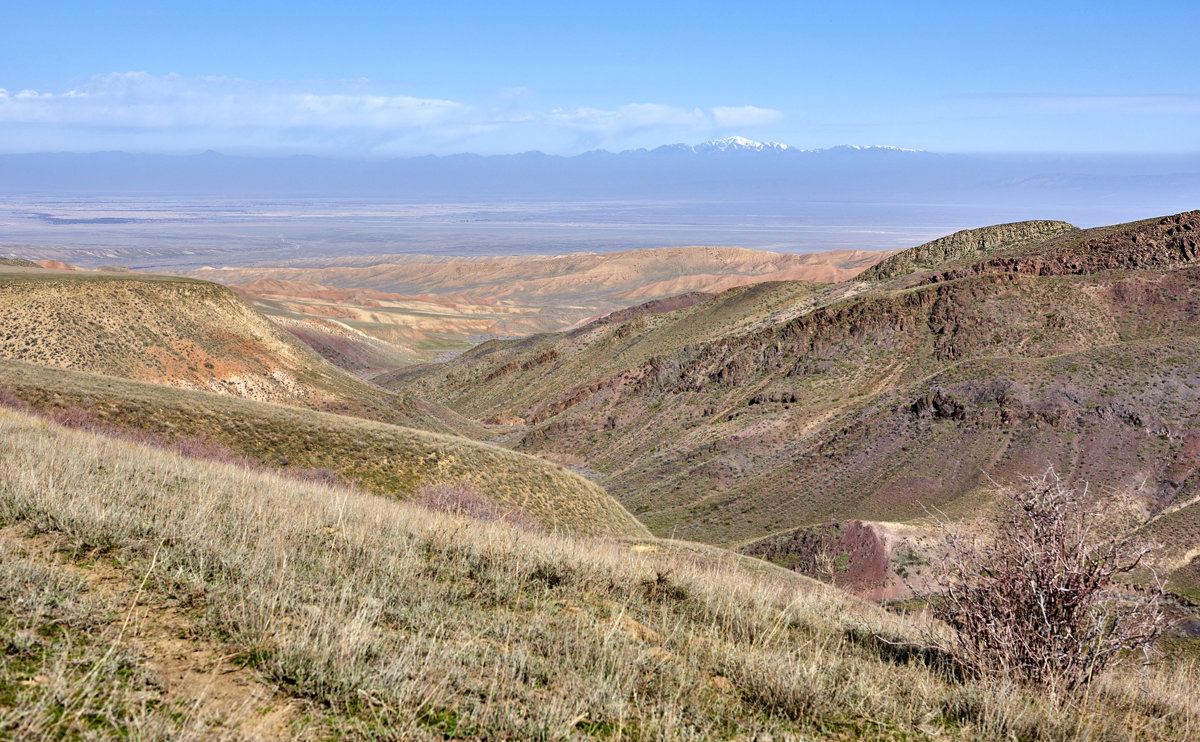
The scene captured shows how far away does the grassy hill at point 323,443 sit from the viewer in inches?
784

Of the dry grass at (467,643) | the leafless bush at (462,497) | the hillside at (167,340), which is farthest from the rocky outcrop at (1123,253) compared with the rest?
the dry grass at (467,643)

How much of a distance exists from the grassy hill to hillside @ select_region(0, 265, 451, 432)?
9.40 m

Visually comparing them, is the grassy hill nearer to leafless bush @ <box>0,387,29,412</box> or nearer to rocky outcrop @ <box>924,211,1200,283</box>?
leafless bush @ <box>0,387,29,412</box>

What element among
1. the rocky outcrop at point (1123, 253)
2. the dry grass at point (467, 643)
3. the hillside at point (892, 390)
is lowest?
the hillside at point (892, 390)

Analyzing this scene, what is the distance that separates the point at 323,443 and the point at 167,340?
18776mm

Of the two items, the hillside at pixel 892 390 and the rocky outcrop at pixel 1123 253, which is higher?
the rocky outcrop at pixel 1123 253

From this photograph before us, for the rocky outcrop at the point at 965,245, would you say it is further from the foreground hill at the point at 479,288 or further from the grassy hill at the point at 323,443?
the foreground hill at the point at 479,288

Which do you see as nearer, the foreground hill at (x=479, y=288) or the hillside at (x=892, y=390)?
the hillside at (x=892, y=390)

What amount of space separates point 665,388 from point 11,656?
151ft

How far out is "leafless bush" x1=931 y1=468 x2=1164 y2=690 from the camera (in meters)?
5.73

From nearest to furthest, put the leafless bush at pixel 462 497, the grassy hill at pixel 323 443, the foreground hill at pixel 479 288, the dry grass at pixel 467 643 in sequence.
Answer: the dry grass at pixel 467 643 → the leafless bush at pixel 462 497 → the grassy hill at pixel 323 443 → the foreground hill at pixel 479 288

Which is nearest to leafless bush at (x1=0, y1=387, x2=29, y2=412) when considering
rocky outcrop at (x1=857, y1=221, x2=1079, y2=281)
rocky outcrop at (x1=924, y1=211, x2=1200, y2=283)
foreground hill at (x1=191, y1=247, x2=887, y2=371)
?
rocky outcrop at (x1=924, y1=211, x2=1200, y2=283)

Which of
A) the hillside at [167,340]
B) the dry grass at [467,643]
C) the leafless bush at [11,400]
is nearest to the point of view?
the dry grass at [467,643]

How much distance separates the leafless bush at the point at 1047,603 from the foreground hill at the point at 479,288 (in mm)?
75088
